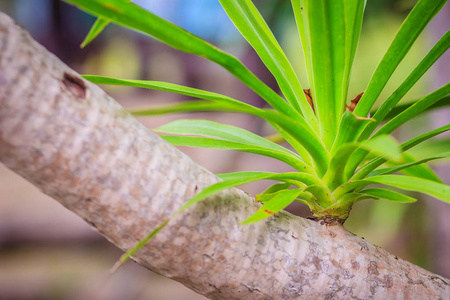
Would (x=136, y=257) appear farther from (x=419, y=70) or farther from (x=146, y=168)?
(x=419, y=70)

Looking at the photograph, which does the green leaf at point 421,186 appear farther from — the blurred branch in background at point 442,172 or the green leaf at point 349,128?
the blurred branch in background at point 442,172

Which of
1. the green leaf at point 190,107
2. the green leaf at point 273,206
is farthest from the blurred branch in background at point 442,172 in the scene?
the green leaf at point 190,107

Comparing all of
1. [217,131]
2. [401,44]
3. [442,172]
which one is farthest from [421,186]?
[442,172]

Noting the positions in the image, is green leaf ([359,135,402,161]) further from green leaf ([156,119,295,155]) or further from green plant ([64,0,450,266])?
green leaf ([156,119,295,155])

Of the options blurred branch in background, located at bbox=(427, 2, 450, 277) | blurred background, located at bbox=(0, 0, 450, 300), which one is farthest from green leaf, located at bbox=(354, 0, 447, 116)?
blurred background, located at bbox=(0, 0, 450, 300)

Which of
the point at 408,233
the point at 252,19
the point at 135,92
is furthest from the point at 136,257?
the point at 135,92
